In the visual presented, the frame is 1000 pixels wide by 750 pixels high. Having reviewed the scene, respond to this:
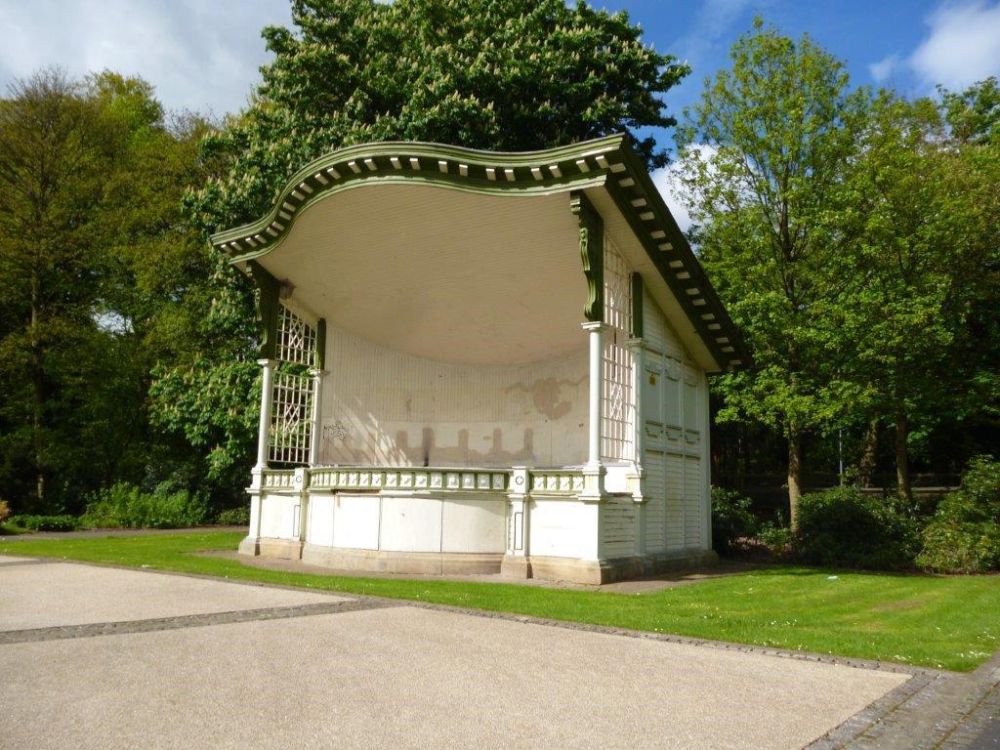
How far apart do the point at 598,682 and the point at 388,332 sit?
14517 mm

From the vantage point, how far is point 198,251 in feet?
98.4

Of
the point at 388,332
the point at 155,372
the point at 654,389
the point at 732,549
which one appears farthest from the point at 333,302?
the point at 732,549

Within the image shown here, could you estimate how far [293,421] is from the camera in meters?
19.6

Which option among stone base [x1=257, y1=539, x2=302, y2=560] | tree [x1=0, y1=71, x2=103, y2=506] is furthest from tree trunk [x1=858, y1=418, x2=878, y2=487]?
tree [x1=0, y1=71, x2=103, y2=506]

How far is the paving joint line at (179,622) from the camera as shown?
7.58m

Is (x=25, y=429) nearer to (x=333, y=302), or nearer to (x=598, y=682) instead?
(x=333, y=302)

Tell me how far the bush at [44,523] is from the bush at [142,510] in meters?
0.51

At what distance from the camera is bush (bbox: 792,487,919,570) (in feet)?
62.6

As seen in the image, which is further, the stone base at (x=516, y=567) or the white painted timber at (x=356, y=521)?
the white painted timber at (x=356, y=521)

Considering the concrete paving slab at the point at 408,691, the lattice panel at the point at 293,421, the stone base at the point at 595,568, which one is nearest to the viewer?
the concrete paving slab at the point at 408,691

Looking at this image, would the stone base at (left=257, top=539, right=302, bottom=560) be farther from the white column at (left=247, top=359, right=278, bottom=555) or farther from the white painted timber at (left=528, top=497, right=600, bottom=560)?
the white painted timber at (left=528, top=497, right=600, bottom=560)

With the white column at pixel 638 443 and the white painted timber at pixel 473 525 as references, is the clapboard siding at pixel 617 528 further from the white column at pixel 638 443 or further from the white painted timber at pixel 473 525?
the white painted timber at pixel 473 525

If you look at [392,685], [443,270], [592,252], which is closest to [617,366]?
[592,252]

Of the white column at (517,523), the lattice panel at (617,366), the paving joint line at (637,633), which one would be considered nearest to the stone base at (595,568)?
the white column at (517,523)
